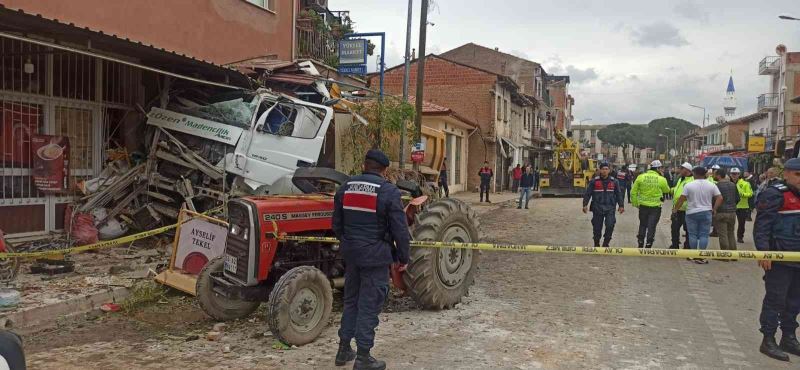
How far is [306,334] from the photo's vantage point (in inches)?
198

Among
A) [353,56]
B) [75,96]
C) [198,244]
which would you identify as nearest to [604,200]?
[198,244]

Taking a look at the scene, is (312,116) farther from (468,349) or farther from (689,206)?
(689,206)

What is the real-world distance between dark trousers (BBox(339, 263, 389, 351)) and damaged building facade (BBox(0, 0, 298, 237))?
427 cm

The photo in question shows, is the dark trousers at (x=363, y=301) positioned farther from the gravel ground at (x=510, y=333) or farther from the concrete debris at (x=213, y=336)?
the concrete debris at (x=213, y=336)

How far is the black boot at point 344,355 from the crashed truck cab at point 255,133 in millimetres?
4401

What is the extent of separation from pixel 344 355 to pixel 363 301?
0.47 m

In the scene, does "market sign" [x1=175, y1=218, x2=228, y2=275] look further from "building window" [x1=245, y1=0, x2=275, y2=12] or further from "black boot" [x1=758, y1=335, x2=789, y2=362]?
"building window" [x1=245, y1=0, x2=275, y2=12]

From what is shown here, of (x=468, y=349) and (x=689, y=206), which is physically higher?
(x=689, y=206)

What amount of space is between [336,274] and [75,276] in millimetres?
3342

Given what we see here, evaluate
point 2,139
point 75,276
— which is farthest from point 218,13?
point 75,276

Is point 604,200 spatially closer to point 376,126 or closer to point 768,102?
point 376,126

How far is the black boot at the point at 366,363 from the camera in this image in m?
4.40

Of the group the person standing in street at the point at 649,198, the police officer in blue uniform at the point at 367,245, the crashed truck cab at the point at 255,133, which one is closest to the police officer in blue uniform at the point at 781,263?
the police officer in blue uniform at the point at 367,245

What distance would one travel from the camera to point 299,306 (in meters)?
4.95
